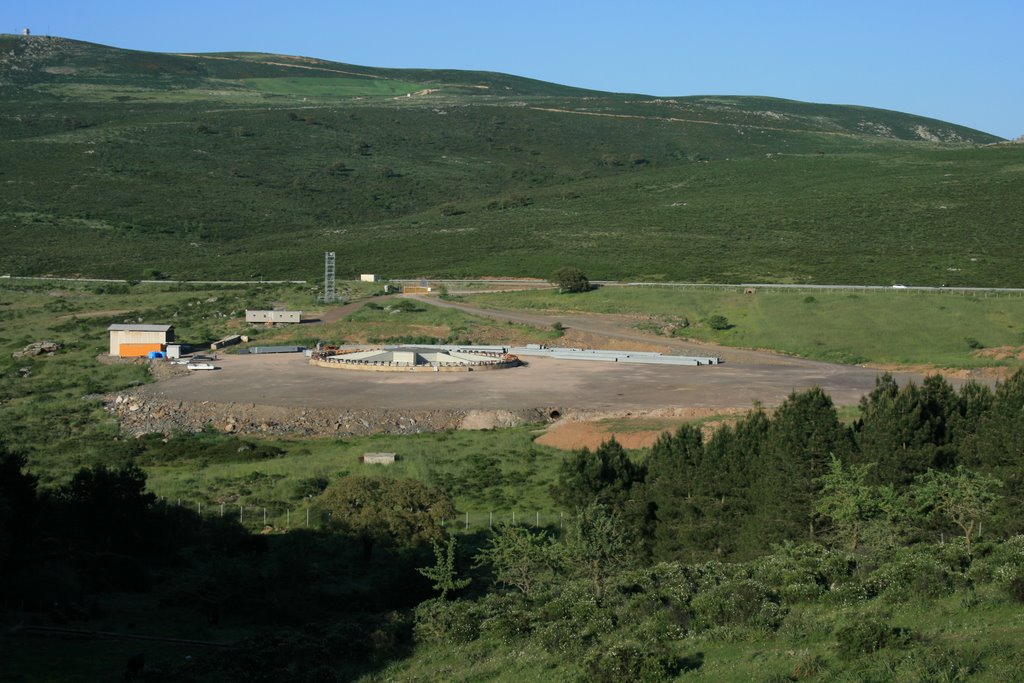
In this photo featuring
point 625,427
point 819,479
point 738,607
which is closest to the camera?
point 738,607

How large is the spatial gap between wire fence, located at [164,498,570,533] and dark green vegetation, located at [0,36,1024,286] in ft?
205

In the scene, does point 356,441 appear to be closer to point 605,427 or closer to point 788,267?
point 605,427

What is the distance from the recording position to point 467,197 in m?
153

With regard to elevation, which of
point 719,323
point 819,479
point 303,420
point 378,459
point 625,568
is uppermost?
point 819,479

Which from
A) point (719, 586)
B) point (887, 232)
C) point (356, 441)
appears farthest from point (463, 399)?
point (887, 232)

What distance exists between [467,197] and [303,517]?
122 m

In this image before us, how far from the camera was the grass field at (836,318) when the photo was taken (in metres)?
68.1

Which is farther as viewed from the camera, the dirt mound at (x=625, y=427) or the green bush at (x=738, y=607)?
the dirt mound at (x=625, y=427)

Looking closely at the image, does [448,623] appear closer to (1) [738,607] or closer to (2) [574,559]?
(1) [738,607]

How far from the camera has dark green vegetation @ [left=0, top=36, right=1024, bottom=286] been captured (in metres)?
105

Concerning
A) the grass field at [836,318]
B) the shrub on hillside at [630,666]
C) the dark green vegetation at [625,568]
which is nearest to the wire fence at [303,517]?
the dark green vegetation at [625,568]

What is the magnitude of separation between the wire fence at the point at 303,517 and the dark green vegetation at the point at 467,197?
6251 centimetres

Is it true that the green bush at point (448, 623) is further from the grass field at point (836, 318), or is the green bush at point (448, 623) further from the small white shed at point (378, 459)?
the grass field at point (836, 318)

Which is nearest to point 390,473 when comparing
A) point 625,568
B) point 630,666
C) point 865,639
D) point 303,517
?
point 303,517
